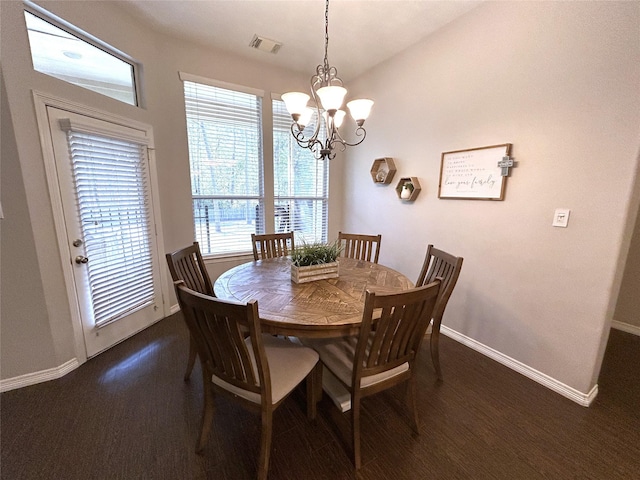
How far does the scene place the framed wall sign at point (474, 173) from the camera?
6.88 ft

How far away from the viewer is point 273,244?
269 centimetres

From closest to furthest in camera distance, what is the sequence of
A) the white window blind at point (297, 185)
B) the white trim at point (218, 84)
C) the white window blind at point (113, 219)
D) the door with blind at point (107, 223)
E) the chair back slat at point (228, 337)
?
the chair back slat at point (228, 337)
the door with blind at point (107, 223)
the white window blind at point (113, 219)
the white trim at point (218, 84)
the white window blind at point (297, 185)

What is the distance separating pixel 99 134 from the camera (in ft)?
6.87

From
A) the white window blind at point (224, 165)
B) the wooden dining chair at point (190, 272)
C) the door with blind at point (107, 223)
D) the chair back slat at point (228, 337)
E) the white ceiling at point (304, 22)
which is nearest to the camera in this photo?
the chair back slat at point (228, 337)

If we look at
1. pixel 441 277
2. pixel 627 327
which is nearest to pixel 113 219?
pixel 441 277

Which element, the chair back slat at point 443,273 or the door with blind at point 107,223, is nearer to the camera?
the chair back slat at point 443,273

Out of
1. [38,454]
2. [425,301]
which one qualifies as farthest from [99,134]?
[425,301]

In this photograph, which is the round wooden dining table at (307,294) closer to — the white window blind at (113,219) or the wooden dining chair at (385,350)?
the wooden dining chair at (385,350)

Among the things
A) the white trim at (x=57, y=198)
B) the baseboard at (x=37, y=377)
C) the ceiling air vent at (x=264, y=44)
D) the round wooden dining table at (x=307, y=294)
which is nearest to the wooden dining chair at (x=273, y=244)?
the round wooden dining table at (x=307, y=294)

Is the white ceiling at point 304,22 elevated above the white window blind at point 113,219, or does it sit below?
above

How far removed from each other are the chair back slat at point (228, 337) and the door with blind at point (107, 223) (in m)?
1.51

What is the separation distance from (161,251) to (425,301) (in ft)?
8.83

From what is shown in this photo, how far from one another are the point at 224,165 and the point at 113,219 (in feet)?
4.24

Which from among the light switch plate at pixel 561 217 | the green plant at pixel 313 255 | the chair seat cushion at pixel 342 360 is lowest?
the chair seat cushion at pixel 342 360
